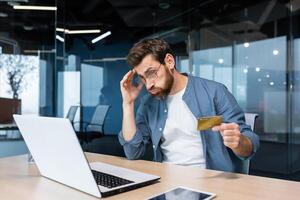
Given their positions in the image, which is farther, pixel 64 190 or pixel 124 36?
pixel 124 36

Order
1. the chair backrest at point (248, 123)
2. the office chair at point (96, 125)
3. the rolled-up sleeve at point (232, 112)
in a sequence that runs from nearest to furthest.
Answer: the rolled-up sleeve at point (232, 112) < the chair backrest at point (248, 123) < the office chair at point (96, 125)

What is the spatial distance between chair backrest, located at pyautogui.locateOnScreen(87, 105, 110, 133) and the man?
3154mm

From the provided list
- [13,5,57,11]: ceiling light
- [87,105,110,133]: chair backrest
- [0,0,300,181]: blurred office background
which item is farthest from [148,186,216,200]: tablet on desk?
[87,105,110,133]: chair backrest

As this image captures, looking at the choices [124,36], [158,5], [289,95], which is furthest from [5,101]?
[289,95]

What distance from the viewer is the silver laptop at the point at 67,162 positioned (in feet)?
2.76

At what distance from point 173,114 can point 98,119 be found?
3273 mm

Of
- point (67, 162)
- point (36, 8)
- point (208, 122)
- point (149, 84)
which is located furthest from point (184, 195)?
point (36, 8)

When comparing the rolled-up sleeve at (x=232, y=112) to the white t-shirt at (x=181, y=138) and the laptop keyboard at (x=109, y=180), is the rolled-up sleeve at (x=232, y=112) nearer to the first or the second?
the white t-shirt at (x=181, y=138)

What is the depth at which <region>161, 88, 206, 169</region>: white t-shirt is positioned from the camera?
1.40 meters

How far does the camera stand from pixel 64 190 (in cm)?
94

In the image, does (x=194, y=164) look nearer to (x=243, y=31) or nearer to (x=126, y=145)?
(x=126, y=145)

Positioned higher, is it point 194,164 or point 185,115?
point 185,115

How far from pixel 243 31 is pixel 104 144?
2.51 meters

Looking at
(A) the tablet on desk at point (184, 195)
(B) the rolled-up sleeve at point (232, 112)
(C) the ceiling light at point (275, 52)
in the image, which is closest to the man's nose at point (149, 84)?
(B) the rolled-up sleeve at point (232, 112)
